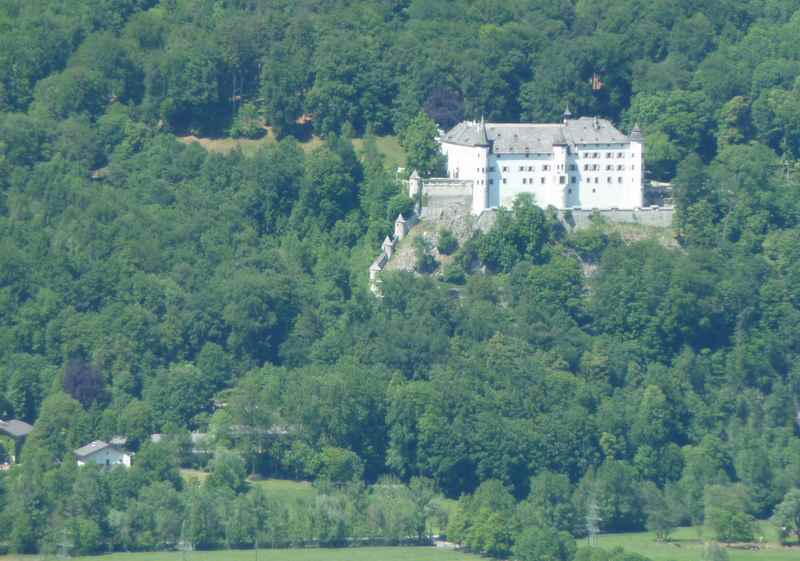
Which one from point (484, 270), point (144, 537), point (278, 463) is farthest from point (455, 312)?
point (144, 537)

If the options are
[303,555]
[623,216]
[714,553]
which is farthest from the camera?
[623,216]

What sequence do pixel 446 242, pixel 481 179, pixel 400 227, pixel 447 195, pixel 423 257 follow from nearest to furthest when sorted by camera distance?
pixel 423 257 → pixel 446 242 → pixel 481 179 → pixel 447 195 → pixel 400 227

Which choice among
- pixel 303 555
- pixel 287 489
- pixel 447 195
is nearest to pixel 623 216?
pixel 447 195

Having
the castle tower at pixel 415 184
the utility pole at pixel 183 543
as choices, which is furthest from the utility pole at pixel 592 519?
the castle tower at pixel 415 184

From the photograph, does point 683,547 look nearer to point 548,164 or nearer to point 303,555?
point 303,555

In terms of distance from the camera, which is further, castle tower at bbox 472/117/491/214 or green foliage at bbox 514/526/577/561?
castle tower at bbox 472/117/491/214

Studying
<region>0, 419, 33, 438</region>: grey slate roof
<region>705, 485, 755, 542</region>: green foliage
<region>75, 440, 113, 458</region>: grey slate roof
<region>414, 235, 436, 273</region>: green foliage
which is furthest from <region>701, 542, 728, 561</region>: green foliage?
<region>0, 419, 33, 438</region>: grey slate roof

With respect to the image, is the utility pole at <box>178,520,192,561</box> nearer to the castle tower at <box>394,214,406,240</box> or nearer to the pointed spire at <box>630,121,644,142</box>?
the castle tower at <box>394,214,406,240</box>
